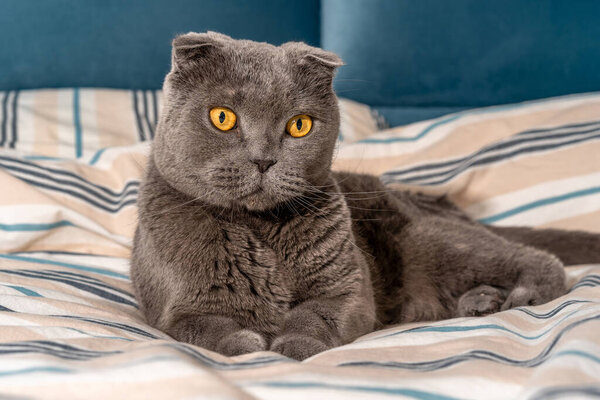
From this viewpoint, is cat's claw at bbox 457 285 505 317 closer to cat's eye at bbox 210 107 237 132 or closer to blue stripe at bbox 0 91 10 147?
cat's eye at bbox 210 107 237 132

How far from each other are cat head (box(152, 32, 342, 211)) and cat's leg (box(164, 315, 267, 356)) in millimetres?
205

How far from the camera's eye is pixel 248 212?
1155mm

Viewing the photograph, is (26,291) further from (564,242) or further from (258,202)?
(564,242)

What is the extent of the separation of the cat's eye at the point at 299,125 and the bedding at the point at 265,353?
18cm

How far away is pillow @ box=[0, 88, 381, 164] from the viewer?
6.82ft

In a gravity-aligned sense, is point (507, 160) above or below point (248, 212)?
below

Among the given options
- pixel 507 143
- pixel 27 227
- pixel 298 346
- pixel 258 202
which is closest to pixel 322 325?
pixel 298 346

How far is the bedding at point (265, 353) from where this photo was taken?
0.71m

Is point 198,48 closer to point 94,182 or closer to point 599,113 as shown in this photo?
point 94,182

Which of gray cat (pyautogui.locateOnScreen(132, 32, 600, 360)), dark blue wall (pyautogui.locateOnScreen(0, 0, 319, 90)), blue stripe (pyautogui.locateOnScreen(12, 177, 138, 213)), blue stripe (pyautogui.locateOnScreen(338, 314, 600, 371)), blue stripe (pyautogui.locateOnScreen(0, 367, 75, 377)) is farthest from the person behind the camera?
dark blue wall (pyautogui.locateOnScreen(0, 0, 319, 90))

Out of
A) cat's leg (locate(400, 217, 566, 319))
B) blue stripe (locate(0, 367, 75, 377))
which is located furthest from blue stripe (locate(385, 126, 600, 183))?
blue stripe (locate(0, 367, 75, 377))

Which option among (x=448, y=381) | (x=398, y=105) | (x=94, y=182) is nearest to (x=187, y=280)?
(x=448, y=381)

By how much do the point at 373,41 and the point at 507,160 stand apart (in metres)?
1.02

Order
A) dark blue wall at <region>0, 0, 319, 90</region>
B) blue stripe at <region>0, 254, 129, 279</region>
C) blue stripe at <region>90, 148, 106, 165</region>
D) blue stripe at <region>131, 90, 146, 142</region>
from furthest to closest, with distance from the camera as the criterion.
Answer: dark blue wall at <region>0, 0, 319, 90</region>, blue stripe at <region>131, 90, 146, 142</region>, blue stripe at <region>90, 148, 106, 165</region>, blue stripe at <region>0, 254, 129, 279</region>
